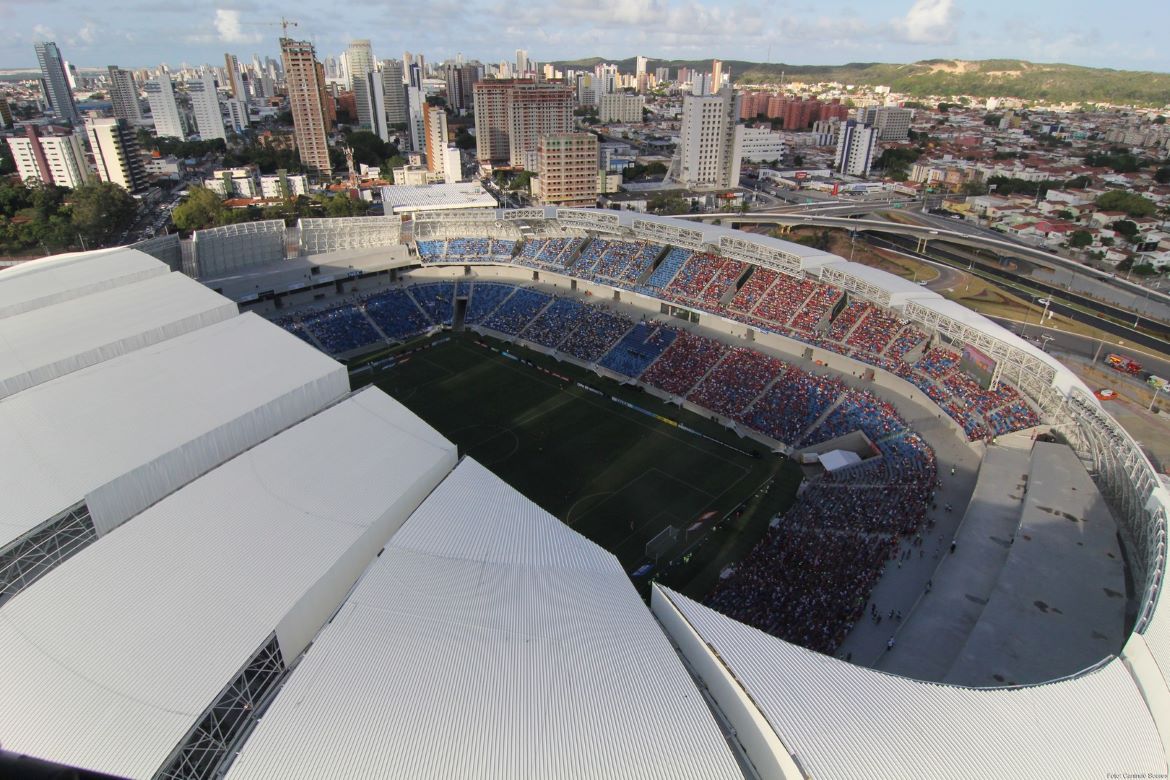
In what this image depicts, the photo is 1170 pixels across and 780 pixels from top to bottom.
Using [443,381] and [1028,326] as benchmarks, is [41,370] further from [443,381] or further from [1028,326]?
[1028,326]

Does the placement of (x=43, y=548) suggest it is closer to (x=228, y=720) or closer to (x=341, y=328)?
(x=228, y=720)

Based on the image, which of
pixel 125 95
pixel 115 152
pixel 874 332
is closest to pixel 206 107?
pixel 125 95

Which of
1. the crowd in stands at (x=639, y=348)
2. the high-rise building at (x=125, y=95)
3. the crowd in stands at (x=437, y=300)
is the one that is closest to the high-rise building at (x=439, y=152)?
the crowd in stands at (x=437, y=300)

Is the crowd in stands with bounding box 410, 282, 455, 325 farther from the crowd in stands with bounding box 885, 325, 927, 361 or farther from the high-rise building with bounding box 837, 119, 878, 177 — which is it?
the high-rise building with bounding box 837, 119, 878, 177

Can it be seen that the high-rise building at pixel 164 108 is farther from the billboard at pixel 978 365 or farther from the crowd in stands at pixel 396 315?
the billboard at pixel 978 365

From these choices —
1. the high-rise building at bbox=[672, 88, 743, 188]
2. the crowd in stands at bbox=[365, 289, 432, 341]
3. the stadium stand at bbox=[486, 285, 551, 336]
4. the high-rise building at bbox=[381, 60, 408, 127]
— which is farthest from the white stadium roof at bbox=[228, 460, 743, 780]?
the high-rise building at bbox=[381, 60, 408, 127]
